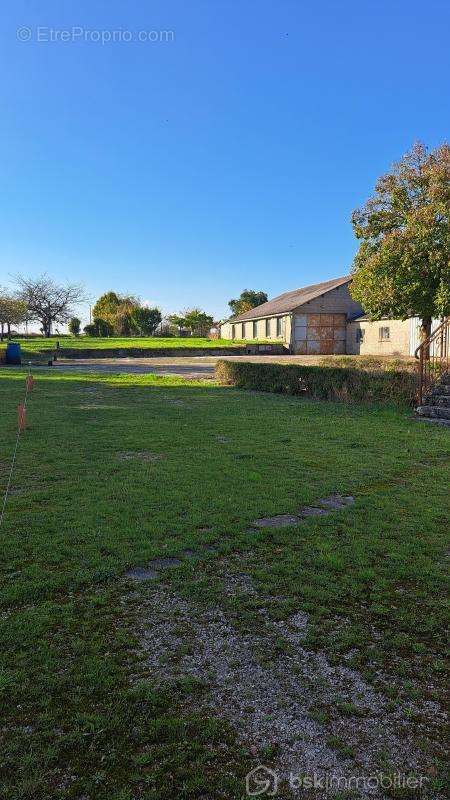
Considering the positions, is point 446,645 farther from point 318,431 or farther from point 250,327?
point 250,327

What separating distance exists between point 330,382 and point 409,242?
26.8ft

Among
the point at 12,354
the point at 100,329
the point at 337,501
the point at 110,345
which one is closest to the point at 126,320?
the point at 100,329

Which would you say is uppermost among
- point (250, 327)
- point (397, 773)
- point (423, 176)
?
point (423, 176)

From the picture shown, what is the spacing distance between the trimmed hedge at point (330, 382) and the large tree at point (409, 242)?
6.35m

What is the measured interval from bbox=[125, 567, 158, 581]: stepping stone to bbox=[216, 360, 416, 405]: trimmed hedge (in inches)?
407

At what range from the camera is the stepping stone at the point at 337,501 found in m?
→ 5.47

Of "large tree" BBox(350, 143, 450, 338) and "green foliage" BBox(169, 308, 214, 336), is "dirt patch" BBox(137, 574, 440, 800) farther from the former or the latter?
"green foliage" BBox(169, 308, 214, 336)

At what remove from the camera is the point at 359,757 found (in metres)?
2.18

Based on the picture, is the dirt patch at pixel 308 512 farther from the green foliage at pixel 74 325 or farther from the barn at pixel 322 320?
the green foliage at pixel 74 325

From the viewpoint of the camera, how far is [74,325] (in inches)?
2862

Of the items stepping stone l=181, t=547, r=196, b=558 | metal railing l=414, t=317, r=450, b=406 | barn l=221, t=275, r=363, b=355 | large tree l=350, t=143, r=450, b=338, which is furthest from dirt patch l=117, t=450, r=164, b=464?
barn l=221, t=275, r=363, b=355

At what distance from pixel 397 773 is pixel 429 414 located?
10199 mm

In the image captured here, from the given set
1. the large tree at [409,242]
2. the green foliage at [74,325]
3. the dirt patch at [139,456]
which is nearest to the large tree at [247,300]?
the green foliage at [74,325]

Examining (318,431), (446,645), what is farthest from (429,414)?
(446,645)
